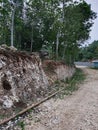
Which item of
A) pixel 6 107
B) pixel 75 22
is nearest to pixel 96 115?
pixel 6 107

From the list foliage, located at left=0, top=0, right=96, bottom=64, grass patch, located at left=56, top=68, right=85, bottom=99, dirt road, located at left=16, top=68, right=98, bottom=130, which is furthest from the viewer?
foliage, located at left=0, top=0, right=96, bottom=64

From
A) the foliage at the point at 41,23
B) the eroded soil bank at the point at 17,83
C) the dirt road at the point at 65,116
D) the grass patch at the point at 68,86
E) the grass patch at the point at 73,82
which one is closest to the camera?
the dirt road at the point at 65,116

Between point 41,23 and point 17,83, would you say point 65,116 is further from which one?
point 41,23

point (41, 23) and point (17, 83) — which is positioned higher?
point (41, 23)

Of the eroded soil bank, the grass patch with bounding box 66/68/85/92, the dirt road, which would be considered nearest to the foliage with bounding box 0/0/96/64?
the grass patch with bounding box 66/68/85/92

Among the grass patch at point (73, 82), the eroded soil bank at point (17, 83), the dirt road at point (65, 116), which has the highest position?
the eroded soil bank at point (17, 83)

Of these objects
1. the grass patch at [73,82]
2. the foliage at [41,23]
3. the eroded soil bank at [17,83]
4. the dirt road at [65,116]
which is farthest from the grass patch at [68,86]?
the foliage at [41,23]

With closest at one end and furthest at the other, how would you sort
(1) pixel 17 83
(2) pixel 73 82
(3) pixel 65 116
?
(3) pixel 65 116 < (1) pixel 17 83 < (2) pixel 73 82

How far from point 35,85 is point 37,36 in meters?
14.5

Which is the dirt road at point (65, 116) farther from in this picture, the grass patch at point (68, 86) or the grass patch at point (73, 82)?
the grass patch at point (73, 82)

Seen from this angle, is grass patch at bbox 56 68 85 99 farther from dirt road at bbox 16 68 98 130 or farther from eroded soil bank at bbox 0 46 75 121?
dirt road at bbox 16 68 98 130

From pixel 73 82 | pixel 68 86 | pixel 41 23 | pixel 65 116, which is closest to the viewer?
pixel 65 116

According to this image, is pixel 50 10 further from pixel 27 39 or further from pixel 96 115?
pixel 96 115

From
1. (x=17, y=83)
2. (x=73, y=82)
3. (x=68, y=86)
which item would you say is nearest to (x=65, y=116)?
(x=17, y=83)
